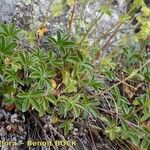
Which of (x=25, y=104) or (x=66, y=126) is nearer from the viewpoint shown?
(x=25, y=104)

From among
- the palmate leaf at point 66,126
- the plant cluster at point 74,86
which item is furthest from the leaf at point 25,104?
the palmate leaf at point 66,126

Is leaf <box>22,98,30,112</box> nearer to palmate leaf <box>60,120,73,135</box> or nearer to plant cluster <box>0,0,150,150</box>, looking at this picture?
plant cluster <box>0,0,150,150</box>

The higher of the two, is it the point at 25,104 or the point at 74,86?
the point at 74,86

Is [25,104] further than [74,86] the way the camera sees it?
No

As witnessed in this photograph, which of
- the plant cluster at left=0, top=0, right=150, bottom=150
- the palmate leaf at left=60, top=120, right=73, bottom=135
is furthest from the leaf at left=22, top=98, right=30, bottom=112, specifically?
the palmate leaf at left=60, top=120, right=73, bottom=135

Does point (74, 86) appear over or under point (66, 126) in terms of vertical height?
over

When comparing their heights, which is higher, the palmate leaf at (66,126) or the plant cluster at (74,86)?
the plant cluster at (74,86)

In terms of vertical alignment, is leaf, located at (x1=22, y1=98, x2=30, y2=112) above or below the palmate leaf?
above

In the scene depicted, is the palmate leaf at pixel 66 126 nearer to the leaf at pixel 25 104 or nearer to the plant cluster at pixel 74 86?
the plant cluster at pixel 74 86

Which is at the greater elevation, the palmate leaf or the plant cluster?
the plant cluster

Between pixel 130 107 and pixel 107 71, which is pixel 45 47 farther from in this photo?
pixel 130 107

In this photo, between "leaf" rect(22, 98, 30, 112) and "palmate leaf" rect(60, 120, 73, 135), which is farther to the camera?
"palmate leaf" rect(60, 120, 73, 135)
